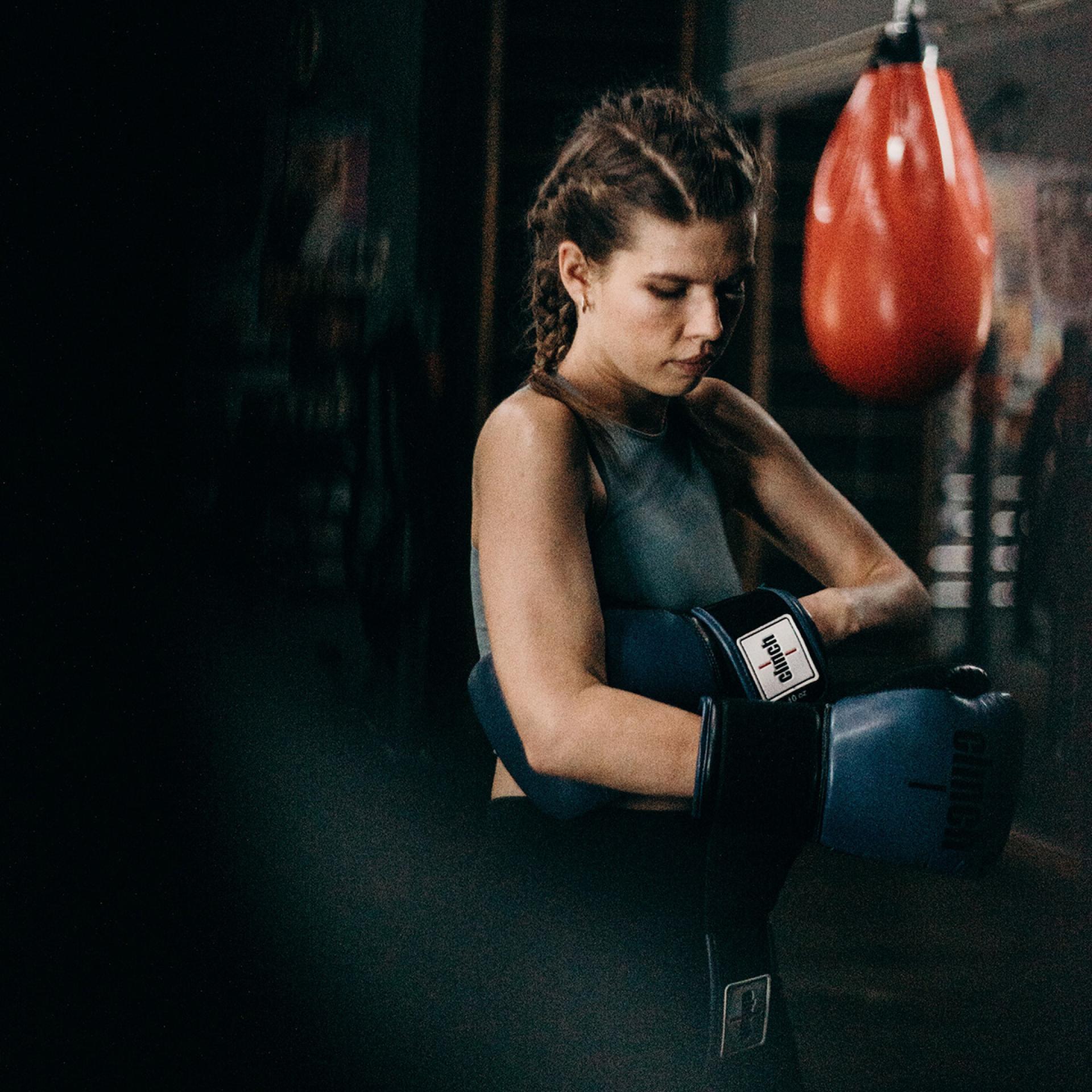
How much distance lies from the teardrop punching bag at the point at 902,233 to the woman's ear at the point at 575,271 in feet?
0.58

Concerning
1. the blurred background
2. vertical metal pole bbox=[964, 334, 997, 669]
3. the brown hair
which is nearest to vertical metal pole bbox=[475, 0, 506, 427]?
the blurred background

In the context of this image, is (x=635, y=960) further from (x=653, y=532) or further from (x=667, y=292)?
(x=667, y=292)

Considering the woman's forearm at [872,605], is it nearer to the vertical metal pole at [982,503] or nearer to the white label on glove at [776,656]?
the white label on glove at [776,656]

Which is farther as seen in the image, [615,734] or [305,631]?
[305,631]

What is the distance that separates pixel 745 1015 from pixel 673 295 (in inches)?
16.4

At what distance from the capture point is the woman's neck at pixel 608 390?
25.3 inches

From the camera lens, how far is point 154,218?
0.74 meters

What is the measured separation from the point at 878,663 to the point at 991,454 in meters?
0.67

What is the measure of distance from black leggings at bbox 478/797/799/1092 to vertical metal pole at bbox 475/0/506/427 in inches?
20.8

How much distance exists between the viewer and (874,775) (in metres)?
0.55

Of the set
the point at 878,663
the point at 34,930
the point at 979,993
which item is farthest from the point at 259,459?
the point at 878,663

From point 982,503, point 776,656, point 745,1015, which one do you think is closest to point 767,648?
point 776,656

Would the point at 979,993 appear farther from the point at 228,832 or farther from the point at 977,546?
the point at 228,832

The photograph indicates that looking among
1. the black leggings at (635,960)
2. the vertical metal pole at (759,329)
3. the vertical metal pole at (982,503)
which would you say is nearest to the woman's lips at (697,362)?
the black leggings at (635,960)
